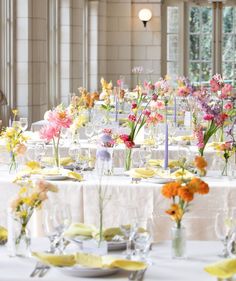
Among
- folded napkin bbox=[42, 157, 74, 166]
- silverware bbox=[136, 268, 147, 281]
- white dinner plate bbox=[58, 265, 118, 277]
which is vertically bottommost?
silverware bbox=[136, 268, 147, 281]

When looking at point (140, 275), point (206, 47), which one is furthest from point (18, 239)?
point (206, 47)

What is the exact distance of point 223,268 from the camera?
312 cm

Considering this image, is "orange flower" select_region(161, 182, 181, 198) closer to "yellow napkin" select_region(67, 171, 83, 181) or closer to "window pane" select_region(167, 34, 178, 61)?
"yellow napkin" select_region(67, 171, 83, 181)

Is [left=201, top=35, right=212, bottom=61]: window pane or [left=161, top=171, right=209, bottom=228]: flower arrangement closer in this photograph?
[left=161, top=171, right=209, bottom=228]: flower arrangement

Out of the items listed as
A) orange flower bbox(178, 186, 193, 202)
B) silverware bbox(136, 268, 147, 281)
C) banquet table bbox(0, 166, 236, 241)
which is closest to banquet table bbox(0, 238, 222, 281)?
silverware bbox(136, 268, 147, 281)

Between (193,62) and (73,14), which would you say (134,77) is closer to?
(193,62)

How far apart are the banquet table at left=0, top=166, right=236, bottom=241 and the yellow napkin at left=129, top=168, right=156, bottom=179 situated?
51 millimetres

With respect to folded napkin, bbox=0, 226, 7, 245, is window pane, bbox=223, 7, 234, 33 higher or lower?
higher

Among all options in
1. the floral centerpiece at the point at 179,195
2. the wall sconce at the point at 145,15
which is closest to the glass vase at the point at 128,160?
the floral centerpiece at the point at 179,195

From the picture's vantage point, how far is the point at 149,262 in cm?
331

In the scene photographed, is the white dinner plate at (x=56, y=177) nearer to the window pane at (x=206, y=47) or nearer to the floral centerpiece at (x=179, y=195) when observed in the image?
the floral centerpiece at (x=179, y=195)

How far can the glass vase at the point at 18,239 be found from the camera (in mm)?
3402

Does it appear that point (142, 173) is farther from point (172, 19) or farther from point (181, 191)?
point (172, 19)

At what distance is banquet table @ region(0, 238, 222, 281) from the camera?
10.2 ft
